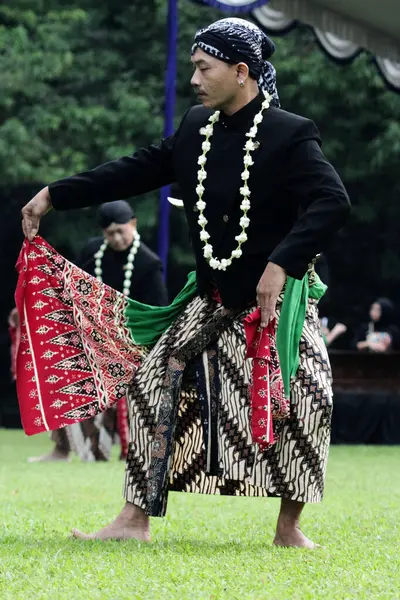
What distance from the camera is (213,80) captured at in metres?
5.27

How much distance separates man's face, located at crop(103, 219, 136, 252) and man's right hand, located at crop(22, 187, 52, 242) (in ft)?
15.6

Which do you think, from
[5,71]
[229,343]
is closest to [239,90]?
[229,343]

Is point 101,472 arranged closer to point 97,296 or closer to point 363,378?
point 97,296

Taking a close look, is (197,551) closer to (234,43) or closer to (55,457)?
(234,43)

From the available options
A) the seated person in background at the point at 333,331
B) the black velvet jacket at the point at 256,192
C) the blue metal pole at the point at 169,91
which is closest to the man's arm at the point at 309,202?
the black velvet jacket at the point at 256,192

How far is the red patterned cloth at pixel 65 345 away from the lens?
18.2ft

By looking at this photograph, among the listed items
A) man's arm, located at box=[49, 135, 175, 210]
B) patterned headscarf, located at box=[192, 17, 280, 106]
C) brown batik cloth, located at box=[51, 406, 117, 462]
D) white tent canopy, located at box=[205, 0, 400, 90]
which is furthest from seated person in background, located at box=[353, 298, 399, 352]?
patterned headscarf, located at box=[192, 17, 280, 106]

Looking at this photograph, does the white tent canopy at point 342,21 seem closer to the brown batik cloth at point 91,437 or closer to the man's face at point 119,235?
the man's face at point 119,235

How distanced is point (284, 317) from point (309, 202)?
1.42ft

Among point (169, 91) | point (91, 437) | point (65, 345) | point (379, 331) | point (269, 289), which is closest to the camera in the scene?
point (269, 289)

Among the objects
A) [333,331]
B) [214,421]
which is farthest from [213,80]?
[333,331]

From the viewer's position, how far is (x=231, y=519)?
21.5 ft

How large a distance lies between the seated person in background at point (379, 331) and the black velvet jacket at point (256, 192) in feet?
33.2

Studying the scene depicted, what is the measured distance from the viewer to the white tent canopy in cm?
1160
